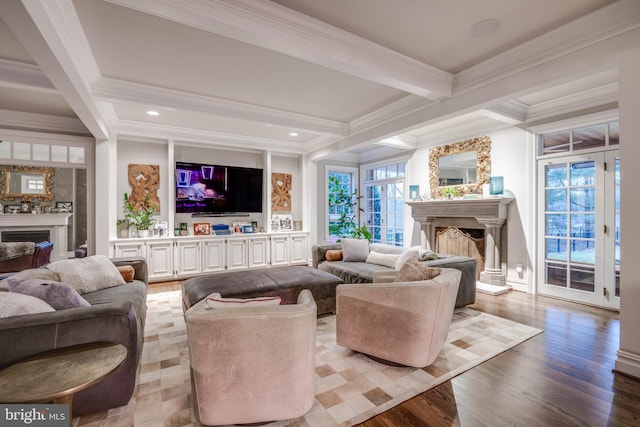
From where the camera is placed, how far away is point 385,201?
22.6ft

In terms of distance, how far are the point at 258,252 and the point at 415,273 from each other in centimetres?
401

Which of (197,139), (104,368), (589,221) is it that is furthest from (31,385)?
(589,221)

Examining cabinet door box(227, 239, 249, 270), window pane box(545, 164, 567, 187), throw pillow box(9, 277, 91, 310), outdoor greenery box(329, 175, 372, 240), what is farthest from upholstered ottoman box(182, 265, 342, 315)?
outdoor greenery box(329, 175, 372, 240)

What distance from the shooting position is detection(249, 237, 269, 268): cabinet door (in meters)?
5.87

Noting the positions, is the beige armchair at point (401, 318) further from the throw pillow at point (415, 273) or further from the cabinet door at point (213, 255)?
the cabinet door at point (213, 255)

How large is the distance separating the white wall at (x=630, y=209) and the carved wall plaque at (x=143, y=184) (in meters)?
5.96

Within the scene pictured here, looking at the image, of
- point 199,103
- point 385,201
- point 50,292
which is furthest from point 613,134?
point 50,292

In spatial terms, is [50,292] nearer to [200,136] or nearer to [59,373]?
[59,373]

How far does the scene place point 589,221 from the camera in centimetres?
391

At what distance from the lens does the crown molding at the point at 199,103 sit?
3283mm

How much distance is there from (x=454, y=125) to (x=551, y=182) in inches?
64.6

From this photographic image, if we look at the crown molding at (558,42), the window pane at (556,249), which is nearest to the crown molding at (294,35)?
the crown molding at (558,42)

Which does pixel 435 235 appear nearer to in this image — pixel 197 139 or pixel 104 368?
pixel 197 139

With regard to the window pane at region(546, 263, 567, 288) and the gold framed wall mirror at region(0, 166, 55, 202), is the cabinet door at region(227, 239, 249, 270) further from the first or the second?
the window pane at region(546, 263, 567, 288)
